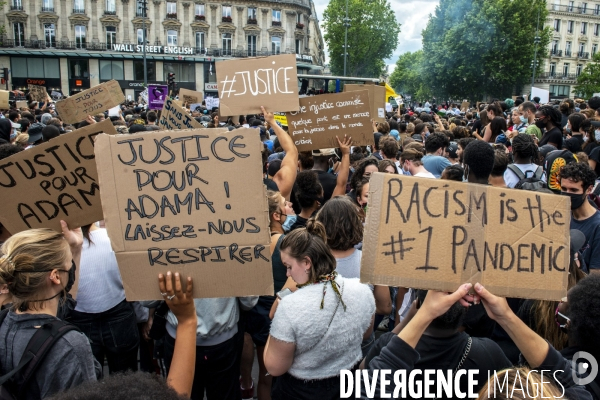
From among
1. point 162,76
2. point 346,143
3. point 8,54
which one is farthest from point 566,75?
point 346,143

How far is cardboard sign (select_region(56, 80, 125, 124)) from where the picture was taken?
8.14 m

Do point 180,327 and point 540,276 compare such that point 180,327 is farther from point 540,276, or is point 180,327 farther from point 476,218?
point 540,276

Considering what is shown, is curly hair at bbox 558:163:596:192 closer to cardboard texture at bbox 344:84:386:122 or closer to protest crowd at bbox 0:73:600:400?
protest crowd at bbox 0:73:600:400

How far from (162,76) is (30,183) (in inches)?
2170

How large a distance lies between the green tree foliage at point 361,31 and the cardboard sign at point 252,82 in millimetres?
67436

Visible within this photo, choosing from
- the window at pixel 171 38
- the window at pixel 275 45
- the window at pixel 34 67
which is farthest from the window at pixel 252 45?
the window at pixel 34 67

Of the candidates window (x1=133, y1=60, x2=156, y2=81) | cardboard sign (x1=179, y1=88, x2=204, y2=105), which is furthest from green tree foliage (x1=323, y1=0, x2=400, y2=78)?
cardboard sign (x1=179, y1=88, x2=204, y2=105)

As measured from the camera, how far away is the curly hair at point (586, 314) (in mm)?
2129

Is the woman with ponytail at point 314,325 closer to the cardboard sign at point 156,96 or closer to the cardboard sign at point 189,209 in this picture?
the cardboard sign at point 189,209

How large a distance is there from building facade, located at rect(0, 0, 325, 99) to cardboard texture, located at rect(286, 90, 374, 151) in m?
44.4

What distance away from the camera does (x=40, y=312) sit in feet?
7.22

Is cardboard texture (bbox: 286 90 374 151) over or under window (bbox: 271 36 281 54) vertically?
under

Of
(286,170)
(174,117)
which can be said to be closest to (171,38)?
(174,117)

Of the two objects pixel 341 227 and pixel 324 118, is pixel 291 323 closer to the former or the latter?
pixel 341 227
